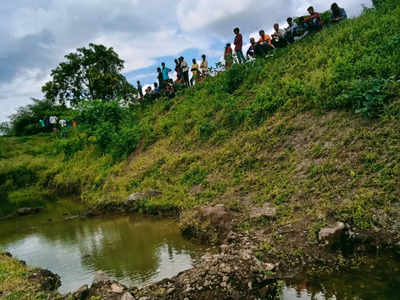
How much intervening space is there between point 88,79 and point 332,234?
2985cm

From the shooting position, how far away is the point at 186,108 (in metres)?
16.3

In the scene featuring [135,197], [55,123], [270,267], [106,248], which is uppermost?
[55,123]

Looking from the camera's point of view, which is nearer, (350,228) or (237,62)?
(350,228)

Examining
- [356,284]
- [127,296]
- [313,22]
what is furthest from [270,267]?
[313,22]

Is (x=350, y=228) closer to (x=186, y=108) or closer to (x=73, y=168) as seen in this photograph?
(x=186, y=108)

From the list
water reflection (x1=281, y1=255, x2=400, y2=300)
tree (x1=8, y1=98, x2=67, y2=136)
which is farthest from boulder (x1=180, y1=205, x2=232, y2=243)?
tree (x1=8, y1=98, x2=67, y2=136)

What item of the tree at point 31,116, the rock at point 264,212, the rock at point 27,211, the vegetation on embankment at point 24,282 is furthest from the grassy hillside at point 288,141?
the tree at point 31,116

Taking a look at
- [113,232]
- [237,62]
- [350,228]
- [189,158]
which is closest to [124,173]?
[189,158]

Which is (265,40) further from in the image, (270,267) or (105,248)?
(270,267)

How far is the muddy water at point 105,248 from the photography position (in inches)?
267

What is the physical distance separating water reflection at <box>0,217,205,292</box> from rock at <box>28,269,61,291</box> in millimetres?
158

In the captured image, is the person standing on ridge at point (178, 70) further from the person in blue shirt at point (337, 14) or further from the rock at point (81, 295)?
the rock at point (81, 295)

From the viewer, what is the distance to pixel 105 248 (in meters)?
8.45

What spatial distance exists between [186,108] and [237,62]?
3.09 metres
